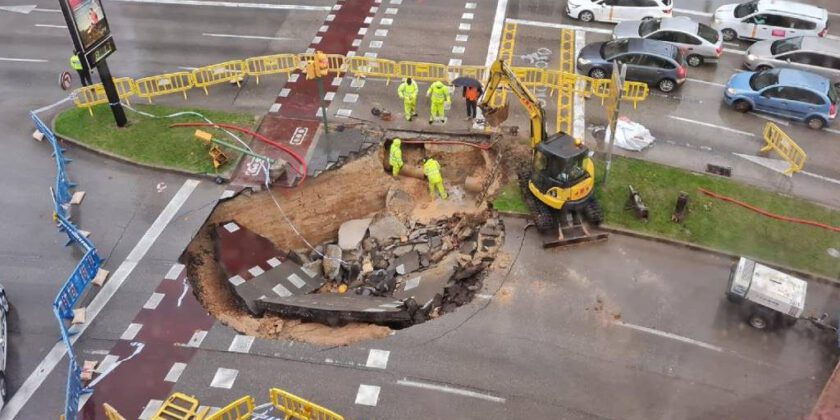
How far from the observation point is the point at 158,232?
20062 millimetres

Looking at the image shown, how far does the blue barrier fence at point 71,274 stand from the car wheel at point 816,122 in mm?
24289

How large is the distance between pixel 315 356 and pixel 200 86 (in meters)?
13.8

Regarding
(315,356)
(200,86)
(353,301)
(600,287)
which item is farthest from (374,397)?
(200,86)

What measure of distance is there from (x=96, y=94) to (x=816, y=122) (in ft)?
86.7

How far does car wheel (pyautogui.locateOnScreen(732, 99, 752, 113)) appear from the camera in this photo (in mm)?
24469

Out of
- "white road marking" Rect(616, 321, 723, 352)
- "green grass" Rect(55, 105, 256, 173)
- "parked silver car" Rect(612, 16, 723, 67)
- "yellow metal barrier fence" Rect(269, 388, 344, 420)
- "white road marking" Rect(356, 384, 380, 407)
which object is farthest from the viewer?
"parked silver car" Rect(612, 16, 723, 67)

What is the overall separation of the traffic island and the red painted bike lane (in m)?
1.38

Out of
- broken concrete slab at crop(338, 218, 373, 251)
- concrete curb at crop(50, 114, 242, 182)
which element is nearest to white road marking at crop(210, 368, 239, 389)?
broken concrete slab at crop(338, 218, 373, 251)

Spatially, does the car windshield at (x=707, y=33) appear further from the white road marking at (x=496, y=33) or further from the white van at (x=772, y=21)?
the white road marking at (x=496, y=33)

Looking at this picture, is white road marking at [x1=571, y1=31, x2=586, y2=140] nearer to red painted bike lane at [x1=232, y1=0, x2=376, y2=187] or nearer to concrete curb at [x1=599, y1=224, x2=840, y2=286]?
concrete curb at [x1=599, y1=224, x2=840, y2=286]

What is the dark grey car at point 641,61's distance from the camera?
2512 centimetres

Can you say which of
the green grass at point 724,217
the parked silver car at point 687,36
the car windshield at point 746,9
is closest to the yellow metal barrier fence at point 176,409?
the green grass at point 724,217

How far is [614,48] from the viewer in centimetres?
2595

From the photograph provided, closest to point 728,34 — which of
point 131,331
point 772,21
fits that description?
point 772,21
